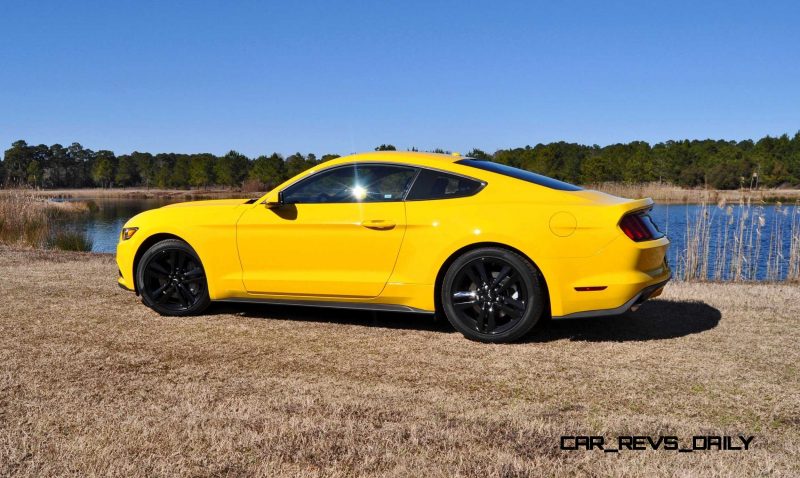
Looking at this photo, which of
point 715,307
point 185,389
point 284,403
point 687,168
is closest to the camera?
point 284,403

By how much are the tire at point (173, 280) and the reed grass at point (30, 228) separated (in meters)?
9.32

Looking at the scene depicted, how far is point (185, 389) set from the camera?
13.2 feet

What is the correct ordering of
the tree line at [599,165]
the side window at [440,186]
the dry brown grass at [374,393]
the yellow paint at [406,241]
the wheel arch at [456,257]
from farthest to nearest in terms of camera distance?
1. the tree line at [599,165]
2. the side window at [440,186]
3. the wheel arch at [456,257]
4. the yellow paint at [406,241]
5. the dry brown grass at [374,393]

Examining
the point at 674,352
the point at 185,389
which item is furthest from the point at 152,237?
the point at 674,352

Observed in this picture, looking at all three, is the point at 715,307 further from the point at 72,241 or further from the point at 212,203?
the point at 72,241

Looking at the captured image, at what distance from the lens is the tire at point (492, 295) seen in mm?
5000

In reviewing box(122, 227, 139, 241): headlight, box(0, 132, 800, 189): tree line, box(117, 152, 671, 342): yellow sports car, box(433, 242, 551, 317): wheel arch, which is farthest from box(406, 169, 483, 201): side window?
box(0, 132, 800, 189): tree line

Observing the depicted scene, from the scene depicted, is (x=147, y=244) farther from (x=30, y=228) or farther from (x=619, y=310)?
(x=30, y=228)

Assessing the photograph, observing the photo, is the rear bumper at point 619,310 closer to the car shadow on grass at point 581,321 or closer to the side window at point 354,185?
the car shadow on grass at point 581,321

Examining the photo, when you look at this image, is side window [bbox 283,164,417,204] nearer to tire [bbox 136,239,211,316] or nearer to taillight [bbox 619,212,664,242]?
tire [bbox 136,239,211,316]

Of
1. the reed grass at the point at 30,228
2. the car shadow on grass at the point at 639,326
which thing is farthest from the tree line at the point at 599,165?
the car shadow on grass at the point at 639,326

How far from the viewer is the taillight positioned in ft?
16.1

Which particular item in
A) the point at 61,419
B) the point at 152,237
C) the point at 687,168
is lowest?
the point at 61,419

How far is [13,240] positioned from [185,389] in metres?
12.4
